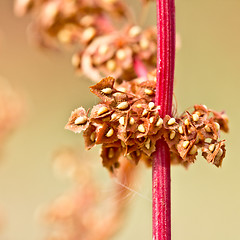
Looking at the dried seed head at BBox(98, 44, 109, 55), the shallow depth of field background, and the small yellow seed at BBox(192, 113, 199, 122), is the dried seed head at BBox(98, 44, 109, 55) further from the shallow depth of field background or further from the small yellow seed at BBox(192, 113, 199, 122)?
the small yellow seed at BBox(192, 113, 199, 122)

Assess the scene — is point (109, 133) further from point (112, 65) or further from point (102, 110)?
point (112, 65)

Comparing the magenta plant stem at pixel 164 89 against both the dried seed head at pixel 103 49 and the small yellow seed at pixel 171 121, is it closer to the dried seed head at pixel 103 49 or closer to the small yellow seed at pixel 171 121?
the small yellow seed at pixel 171 121

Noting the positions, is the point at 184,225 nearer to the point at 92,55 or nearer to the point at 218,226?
the point at 218,226

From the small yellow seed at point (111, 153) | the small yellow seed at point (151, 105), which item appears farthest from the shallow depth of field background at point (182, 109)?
the small yellow seed at point (151, 105)

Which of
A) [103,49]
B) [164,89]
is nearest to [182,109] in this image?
[103,49]

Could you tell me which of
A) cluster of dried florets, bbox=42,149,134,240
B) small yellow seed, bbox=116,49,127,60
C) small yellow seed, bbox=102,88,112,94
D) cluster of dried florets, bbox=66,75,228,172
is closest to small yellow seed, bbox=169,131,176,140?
cluster of dried florets, bbox=66,75,228,172

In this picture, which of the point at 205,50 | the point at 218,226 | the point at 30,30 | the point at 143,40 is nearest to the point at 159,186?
the point at 143,40

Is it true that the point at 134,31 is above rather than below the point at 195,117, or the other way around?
above
